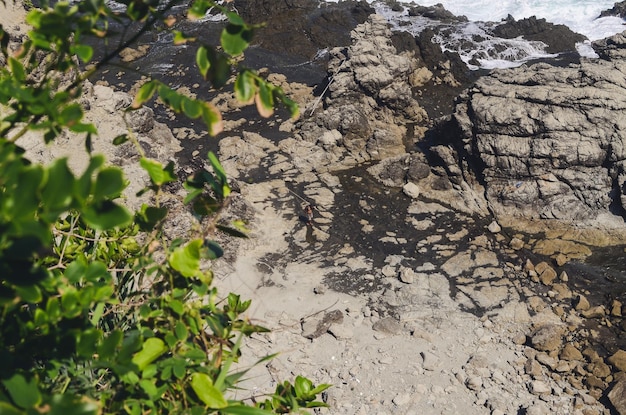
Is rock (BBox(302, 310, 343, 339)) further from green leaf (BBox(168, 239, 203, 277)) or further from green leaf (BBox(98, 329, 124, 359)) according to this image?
green leaf (BBox(98, 329, 124, 359))

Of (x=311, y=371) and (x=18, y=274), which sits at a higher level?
(x=18, y=274)

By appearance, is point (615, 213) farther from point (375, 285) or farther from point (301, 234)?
point (301, 234)

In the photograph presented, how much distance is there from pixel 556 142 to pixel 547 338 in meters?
6.21

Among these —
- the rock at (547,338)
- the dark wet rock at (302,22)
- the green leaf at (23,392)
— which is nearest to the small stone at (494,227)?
the rock at (547,338)

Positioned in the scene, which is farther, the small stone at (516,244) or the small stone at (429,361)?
the small stone at (516,244)

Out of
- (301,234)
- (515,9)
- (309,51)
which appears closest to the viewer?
(301,234)

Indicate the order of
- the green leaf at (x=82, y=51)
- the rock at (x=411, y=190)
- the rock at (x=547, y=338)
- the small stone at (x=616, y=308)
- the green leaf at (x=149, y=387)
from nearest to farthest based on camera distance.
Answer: the green leaf at (x=82, y=51) → the green leaf at (x=149, y=387) → the rock at (x=547, y=338) → the small stone at (x=616, y=308) → the rock at (x=411, y=190)

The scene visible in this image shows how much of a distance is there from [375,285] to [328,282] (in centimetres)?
104

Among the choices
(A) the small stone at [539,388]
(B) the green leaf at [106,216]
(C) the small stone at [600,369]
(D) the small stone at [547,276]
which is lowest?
(D) the small stone at [547,276]

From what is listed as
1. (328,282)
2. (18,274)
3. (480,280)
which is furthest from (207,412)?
(480,280)

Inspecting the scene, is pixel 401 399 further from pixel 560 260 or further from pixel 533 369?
pixel 560 260

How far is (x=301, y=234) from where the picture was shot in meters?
13.9

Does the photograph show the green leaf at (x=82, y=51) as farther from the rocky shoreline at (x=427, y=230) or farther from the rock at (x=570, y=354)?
the rock at (x=570, y=354)

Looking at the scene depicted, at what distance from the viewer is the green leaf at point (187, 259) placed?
249 centimetres
